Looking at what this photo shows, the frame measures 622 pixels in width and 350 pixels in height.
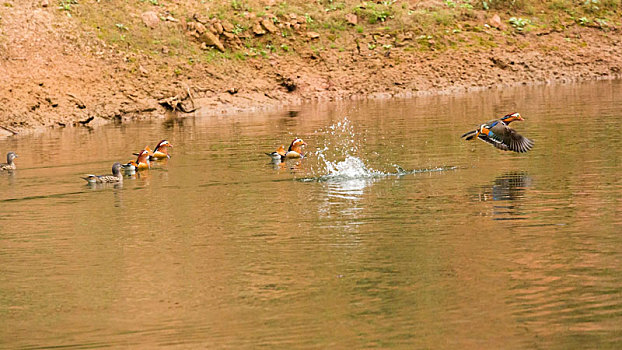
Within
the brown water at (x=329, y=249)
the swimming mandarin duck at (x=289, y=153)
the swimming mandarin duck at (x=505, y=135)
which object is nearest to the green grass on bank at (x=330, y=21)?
the brown water at (x=329, y=249)

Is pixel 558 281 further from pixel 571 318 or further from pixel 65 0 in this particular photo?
pixel 65 0

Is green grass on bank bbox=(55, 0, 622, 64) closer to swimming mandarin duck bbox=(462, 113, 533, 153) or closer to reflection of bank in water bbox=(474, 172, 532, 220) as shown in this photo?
swimming mandarin duck bbox=(462, 113, 533, 153)

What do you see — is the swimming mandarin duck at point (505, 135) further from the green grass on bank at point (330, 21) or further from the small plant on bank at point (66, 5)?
the small plant on bank at point (66, 5)

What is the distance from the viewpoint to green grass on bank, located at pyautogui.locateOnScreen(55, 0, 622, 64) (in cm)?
4234

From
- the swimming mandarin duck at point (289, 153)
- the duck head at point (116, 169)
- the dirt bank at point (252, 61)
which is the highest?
the dirt bank at point (252, 61)

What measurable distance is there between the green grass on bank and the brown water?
1933cm

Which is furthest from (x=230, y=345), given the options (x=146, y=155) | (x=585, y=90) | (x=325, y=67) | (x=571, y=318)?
(x=325, y=67)

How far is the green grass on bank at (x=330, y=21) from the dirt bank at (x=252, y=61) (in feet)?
0.28

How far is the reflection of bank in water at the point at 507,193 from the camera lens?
45.5ft

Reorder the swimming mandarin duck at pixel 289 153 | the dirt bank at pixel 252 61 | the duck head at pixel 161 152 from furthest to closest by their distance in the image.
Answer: the dirt bank at pixel 252 61 → the duck head at pixel 161 152 → the swimming mandarin duck at pixel 289 153

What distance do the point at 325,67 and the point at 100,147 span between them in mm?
18126

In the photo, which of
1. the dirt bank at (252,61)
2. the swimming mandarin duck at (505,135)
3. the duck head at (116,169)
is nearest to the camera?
the swimming mandarin duck at (505,135)

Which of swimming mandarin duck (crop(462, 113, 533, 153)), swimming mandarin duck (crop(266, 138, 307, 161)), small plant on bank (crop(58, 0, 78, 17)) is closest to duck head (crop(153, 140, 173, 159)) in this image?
swimming mandarin duck (crop(266, 138, 307, 161))

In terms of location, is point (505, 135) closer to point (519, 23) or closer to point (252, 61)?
point (252, 61)
